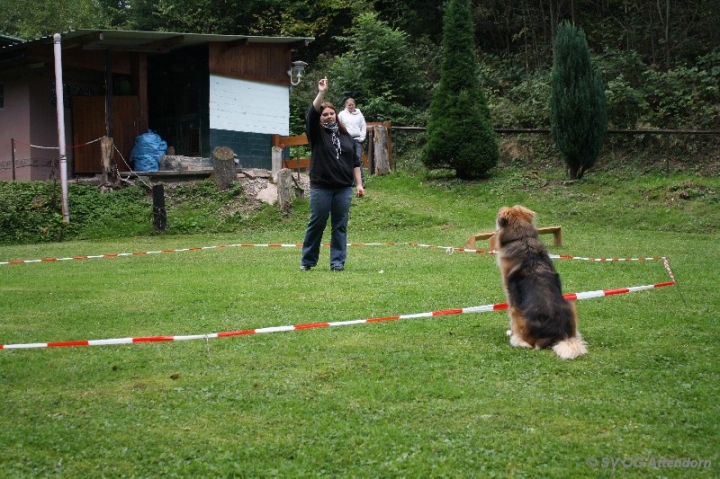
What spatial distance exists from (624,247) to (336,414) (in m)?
10.4

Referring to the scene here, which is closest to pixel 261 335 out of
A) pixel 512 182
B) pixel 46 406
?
pixel 46 406

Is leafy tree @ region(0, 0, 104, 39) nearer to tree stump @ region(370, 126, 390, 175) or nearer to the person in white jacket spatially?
tree stump @ region(370, 126, 390, 175)

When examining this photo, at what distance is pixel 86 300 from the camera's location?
29.0ft

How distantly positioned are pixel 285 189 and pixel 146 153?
5.59 m

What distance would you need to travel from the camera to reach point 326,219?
10531mm

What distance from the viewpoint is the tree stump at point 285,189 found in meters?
18.9

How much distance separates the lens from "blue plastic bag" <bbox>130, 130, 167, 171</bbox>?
2228 centimetres

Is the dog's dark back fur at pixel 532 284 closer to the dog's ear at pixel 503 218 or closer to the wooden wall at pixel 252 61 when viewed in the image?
the dog's ear at pixel 503 218

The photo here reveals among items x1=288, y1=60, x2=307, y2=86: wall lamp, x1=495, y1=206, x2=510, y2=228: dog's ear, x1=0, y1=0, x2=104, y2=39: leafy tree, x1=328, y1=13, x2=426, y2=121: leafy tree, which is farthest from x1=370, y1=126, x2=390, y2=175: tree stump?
x1=0, y1=0, x2=104, y2=39: leafy tree

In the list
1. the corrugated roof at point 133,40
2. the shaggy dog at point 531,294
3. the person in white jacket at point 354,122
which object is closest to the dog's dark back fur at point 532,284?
the shaggy dog at point 531,294

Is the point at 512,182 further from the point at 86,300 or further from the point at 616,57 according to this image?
the point at 86,300

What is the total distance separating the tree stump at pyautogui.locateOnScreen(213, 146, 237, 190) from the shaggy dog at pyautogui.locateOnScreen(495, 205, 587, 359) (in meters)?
14.3

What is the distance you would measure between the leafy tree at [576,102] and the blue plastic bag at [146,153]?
1121cm

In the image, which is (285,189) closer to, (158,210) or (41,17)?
(158,210)
